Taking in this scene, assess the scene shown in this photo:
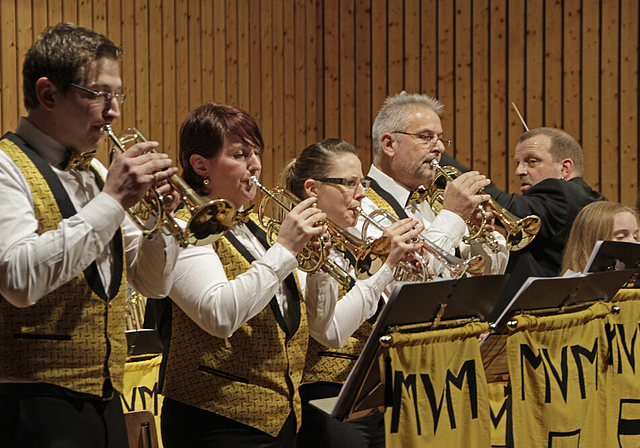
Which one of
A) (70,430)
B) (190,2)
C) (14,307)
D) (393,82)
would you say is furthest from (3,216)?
(393,82)

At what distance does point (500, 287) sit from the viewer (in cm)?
215

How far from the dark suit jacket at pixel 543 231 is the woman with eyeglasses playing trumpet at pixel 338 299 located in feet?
3.73

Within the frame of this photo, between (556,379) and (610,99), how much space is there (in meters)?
4.57

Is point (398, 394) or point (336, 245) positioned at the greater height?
point (336, 245)

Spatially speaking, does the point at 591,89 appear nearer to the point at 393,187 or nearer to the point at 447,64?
the point at 447,64

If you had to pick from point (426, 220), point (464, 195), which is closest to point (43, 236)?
point (464, 195)

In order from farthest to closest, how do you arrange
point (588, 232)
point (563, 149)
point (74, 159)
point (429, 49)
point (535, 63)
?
point (429, 49)
point (535, 63)
point (563, 149)
point (588, 232)
point (74, 159)

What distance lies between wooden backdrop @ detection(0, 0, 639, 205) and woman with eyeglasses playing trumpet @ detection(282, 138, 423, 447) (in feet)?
12.1

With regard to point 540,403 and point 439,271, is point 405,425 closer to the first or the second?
point 540,403

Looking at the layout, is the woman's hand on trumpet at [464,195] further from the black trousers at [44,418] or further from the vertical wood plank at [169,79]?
the vertical wood plank at [169,79]

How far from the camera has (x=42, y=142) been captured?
5.79ft

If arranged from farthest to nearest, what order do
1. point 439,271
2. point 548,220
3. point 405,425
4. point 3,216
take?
point 548,220 → point 439,271 → point 405,425 → point 3,216

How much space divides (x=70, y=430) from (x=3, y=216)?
1.61ft

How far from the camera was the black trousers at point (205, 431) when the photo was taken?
2064 mm
